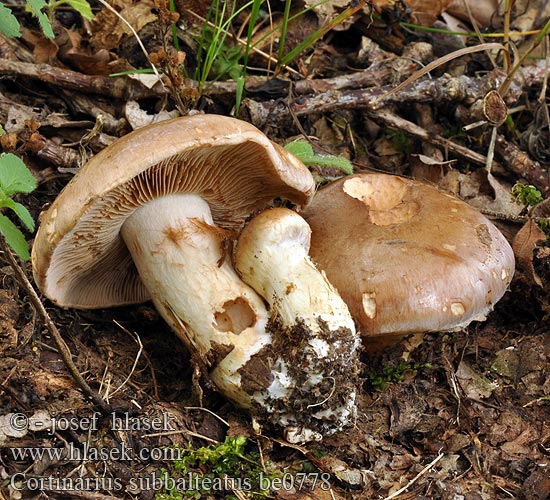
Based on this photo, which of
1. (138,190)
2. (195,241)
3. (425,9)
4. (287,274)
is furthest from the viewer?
(425,9)

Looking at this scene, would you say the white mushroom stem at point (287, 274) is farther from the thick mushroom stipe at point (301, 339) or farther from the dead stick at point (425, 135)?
the dead stick at point (425, 135)

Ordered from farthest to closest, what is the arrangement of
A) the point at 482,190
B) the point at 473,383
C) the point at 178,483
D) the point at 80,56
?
the point at 482,190 < the point at 80,56 < the point at 473,383 < the point at 178,483

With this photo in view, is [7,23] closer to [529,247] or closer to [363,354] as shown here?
[363,354]

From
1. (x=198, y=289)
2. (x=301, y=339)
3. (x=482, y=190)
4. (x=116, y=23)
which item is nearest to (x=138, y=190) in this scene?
(x=198, y=289)

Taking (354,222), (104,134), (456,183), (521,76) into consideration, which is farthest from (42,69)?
(521,76)

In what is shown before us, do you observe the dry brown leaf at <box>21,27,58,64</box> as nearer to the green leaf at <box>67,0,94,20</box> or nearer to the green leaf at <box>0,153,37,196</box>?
the green leaf at <box>67,0,94,20</box>

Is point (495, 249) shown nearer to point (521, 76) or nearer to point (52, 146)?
point (521, 76)

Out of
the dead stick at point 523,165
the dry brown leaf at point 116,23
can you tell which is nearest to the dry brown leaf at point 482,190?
the dead stick at point 523,165
